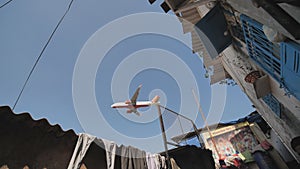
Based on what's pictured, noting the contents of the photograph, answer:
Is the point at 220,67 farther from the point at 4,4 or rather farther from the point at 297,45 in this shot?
the point at 4,4

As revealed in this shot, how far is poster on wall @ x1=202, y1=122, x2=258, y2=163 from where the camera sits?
12242 millimetres

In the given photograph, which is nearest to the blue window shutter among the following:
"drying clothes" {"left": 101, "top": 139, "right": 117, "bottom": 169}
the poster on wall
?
"drying clothes" {"left": 101, "top": 139, "right": 117, "bottom": 169}

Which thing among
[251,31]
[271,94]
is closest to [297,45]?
[251,31]

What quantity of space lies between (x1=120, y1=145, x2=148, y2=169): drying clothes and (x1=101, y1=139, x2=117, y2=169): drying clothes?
0.25 metres

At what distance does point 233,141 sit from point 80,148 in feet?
41.8

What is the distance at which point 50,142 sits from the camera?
335 centimetres

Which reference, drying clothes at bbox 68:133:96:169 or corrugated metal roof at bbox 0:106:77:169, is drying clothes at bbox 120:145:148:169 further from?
corrugated metal roof at bbox 0:106:77:169

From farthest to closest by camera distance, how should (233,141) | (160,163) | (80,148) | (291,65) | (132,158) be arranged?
(233,141)
(160,163)
(132,158)
(80,148)
(291,65)

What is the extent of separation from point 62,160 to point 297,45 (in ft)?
14.9

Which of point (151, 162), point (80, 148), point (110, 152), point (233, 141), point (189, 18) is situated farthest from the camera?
point (233, 141)

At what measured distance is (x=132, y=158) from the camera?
4238 mm

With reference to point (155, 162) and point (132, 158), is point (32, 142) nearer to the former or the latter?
point (132, 158)

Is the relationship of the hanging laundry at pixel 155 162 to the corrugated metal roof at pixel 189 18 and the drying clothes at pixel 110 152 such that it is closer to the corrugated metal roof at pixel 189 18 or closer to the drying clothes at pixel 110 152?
the drying clothes at pixel 110 152

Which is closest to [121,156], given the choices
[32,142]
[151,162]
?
[151,162]
